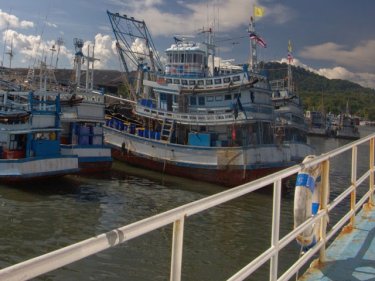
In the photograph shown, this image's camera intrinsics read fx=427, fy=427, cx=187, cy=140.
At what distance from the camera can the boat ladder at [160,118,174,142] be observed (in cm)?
2388

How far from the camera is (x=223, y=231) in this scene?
1255cm

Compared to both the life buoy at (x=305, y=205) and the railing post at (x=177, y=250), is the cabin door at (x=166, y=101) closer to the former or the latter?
the life buoy at (x=305, y=205)

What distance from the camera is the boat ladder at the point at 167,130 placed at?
23.9 metres

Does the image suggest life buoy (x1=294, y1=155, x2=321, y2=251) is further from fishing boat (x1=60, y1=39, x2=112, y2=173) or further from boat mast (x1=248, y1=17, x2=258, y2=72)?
boat mast (x1=248, y1=17, x2=258, y2=72)

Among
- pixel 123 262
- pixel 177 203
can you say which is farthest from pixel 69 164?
pixel 123 262

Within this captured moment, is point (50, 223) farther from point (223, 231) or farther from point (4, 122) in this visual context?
point (4, 122)

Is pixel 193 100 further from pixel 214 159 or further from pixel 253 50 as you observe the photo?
pixel 253 50

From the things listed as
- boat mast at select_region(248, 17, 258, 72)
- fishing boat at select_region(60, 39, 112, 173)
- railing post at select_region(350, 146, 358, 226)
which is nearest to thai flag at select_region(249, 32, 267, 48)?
boat mast at select_region(248, 17, 258, 72)

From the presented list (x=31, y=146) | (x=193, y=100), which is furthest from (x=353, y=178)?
(x=193, y=100)

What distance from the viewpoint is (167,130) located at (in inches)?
945

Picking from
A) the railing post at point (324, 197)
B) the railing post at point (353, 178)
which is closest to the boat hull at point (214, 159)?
the railing post at point (353, 178)

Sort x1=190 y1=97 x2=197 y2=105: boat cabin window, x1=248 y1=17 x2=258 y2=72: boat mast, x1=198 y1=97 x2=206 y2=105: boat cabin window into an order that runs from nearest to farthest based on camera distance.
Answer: x1=198 y1=97 x2=206 y2=105: boat cabin window < x1=190 y1=97 x2=197 y2=105: boat cabin window < x1=248 y1=17 x2=258 y2=72: boat mast

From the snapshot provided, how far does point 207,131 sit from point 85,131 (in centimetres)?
640

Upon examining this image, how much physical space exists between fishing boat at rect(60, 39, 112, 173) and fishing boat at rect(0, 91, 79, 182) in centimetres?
236
